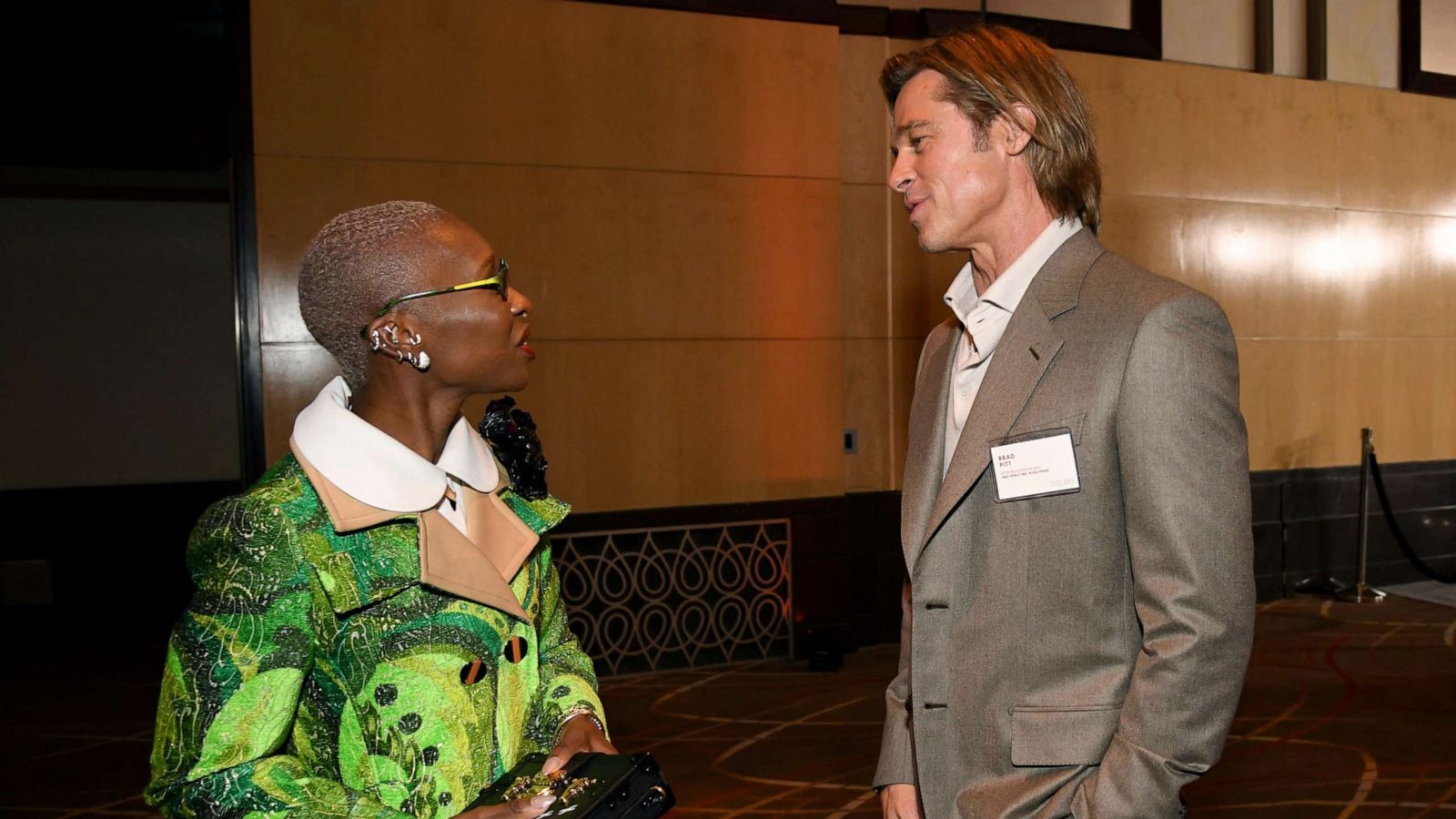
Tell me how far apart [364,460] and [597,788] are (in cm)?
49

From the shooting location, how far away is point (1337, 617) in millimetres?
7414

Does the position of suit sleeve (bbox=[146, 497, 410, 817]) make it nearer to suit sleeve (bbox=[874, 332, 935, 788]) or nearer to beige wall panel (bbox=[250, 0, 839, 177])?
suit sleeve (bbox=[874, 332, 935, 788])

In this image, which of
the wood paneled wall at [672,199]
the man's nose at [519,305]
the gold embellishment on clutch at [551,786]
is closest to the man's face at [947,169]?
the man's nose at [519,305]

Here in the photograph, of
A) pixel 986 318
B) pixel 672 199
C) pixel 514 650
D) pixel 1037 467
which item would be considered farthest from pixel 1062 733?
pixel 672 199

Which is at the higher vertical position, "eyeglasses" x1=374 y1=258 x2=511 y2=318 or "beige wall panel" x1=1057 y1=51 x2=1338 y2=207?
"beige wall panel" x1=1057 y1=51 x2=1338 y2=207

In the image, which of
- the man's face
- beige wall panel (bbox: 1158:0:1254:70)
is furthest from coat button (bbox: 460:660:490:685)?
beige wall panel (bbox: 1158:0:1254:70)

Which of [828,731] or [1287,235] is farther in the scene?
[1287,235]

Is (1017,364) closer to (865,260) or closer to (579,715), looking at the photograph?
(579,715)

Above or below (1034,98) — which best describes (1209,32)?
above

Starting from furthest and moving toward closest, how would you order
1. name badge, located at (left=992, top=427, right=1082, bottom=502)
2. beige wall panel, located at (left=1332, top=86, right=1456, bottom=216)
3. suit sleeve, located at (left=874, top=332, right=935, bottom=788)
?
1. beige wall panel, located at (left=1332, top=86, right=1456, bottom=216)
2. suit sleeve, located at (left=874, top=332, right=935, bottom=788)
3. name badge, located at (left=992, top=427, right=1082, bottom=502)

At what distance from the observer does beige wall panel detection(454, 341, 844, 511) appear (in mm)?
6168

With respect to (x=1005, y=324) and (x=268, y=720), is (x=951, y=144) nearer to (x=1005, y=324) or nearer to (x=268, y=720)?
(x=1005, y=324)

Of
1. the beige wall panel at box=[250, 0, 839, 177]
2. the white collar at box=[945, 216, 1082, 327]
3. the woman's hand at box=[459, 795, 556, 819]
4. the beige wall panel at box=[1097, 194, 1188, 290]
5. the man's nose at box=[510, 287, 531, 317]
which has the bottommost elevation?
the woman's hand at box=[459, 795, 556, 819]

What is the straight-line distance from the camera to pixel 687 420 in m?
6.42
